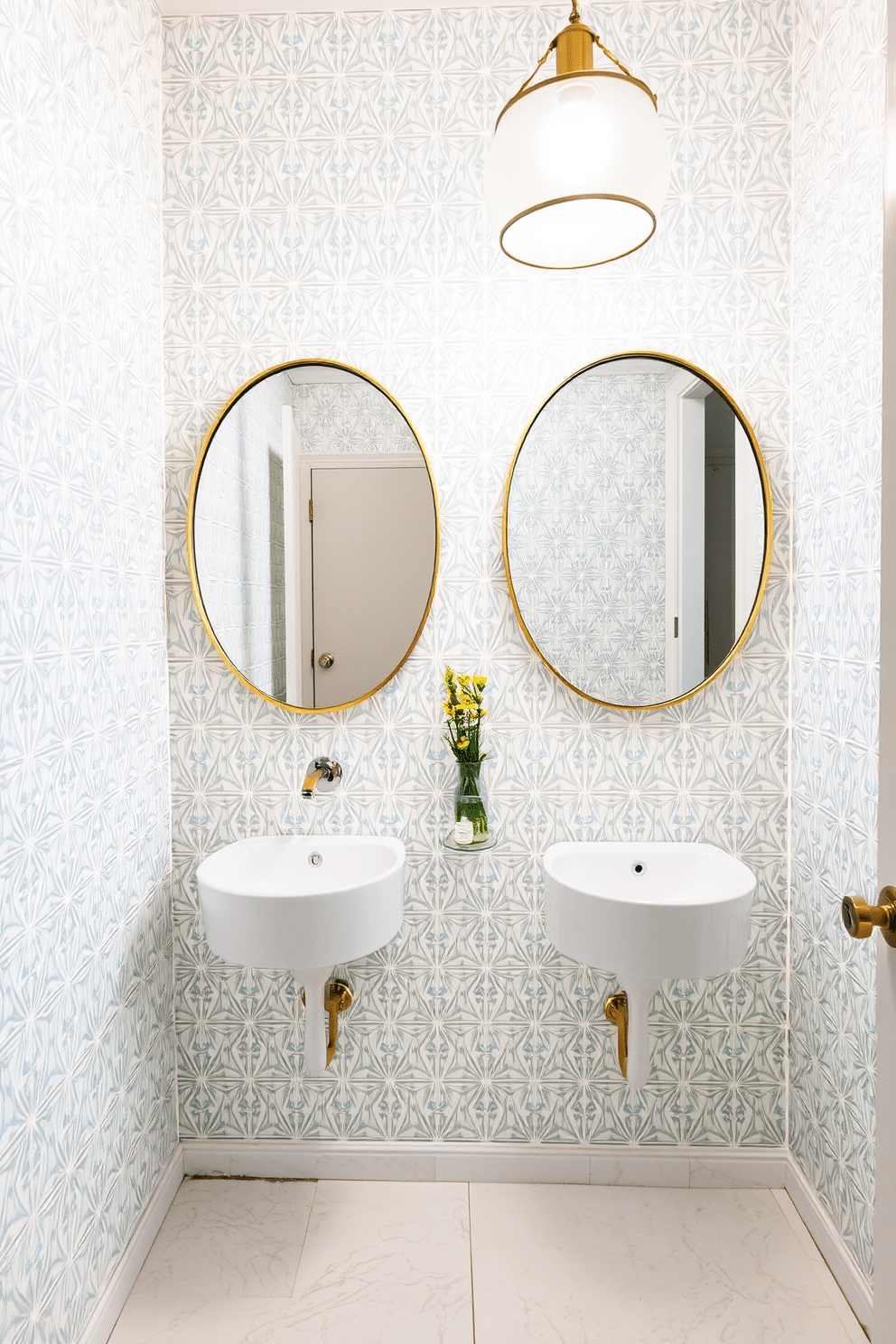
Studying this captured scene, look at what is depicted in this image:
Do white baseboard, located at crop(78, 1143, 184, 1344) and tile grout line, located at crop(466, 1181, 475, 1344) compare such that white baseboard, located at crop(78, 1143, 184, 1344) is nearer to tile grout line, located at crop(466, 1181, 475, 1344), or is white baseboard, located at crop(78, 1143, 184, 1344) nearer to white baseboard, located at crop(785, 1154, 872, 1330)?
tile grout line, located at crop(466, 1181, 475, 1344)

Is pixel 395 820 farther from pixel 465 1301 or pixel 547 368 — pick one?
pixel 547 368

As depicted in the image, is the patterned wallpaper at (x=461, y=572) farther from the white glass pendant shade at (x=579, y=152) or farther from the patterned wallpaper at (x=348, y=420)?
the white glass pendant shade at (x=579, y=152)

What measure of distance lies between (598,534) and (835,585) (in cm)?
50

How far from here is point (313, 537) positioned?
183 centimetres

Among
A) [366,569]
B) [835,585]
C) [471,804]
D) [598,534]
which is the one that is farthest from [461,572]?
[835,585]

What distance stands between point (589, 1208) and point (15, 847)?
145cm

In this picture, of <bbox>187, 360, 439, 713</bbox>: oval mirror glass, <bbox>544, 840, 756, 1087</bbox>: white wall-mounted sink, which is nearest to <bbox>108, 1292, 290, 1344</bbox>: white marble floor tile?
<bbox>544, 840, 756, 1087</bbox>: white wall-mounted sink

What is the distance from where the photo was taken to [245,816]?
6.14 feet

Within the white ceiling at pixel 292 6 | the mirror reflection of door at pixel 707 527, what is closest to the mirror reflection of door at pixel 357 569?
the mirror reflection of door at pixel 707 527

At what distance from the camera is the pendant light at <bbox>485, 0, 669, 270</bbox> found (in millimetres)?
1188

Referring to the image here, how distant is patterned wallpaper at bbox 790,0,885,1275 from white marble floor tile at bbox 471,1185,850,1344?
0.16m

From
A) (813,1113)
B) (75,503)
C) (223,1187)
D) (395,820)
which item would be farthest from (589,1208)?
(75,503)

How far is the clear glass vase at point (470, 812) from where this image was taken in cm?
174

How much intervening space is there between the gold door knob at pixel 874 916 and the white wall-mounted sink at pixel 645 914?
701mm
